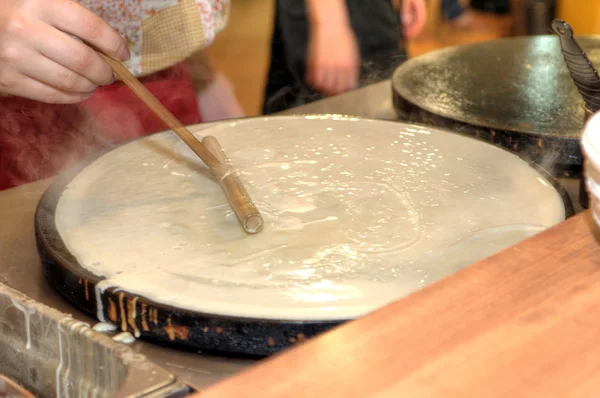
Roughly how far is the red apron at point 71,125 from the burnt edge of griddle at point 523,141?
72 cm

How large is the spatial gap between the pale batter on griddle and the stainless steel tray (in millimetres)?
76

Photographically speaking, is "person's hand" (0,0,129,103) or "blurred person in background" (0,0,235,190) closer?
"person's hand" (0,0,129,103)

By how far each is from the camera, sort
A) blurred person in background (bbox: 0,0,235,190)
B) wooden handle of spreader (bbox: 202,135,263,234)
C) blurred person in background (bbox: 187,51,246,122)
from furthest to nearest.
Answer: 1. blurred person in background (bbox: 187,51,246,122)
2. blurred person in background (bbox: 0,0,235,190)
3. wooden handle of spreader (bbox: 202,135,263,234)

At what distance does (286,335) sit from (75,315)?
30 centimetres

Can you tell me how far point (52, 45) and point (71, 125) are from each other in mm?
653

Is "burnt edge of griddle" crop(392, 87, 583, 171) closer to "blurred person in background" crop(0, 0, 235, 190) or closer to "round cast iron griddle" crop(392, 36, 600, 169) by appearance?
"round cast iron griddle" crop(392, 36, 600, 169)

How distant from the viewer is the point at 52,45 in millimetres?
1150

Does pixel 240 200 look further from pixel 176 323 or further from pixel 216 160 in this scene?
pixel 176 323

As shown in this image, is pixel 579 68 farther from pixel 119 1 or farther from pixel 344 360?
pixel 119 1

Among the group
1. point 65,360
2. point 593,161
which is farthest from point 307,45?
point 593,161

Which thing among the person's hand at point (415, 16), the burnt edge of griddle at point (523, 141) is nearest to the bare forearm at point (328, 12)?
the person's hand at point (415, 16)

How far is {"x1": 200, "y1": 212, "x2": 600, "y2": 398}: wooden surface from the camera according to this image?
0.51 metres

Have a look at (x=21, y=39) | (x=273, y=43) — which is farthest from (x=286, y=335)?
(x=273, y=43)

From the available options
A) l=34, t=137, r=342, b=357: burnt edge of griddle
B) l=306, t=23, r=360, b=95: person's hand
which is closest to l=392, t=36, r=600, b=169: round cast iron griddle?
l=306, t=23, r=360, b=95: person's hand
